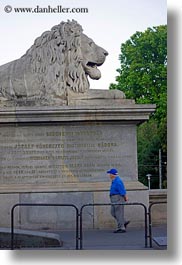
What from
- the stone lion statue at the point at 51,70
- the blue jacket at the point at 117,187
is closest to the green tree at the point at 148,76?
the stone lion statue at the point at 51,70

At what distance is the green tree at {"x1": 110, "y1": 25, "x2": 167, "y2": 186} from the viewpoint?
1470 inches

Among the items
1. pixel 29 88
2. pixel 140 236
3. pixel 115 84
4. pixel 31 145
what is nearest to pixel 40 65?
pixel 29 88

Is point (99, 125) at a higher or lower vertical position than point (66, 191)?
higher

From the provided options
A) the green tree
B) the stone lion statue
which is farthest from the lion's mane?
the green tree

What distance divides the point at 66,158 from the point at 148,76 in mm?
23262

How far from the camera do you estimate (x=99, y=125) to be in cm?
1573

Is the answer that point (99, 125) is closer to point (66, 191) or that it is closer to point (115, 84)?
point (66, 191)

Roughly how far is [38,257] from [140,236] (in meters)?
2.65

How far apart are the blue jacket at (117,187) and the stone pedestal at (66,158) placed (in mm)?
870

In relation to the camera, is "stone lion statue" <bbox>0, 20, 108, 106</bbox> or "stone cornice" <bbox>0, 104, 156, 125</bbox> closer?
"stone cornice" <bbox>0, 104, 156, 125</bbox>

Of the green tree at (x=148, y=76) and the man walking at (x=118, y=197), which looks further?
the green tree at (x=148, y=76)

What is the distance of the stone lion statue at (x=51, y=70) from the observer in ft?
52.4

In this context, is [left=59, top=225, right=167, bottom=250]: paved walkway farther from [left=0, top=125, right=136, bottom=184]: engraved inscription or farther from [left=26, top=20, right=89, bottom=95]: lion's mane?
[left=26, top=20, right=89, bottom=95]: lion's mane

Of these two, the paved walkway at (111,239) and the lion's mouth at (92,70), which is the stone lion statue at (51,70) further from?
the paved walkway at (111,239)
